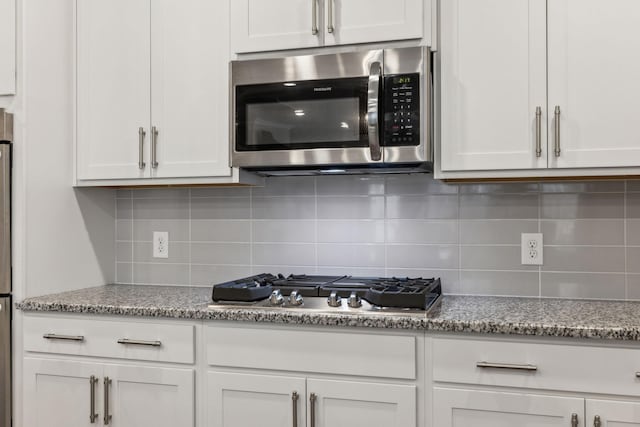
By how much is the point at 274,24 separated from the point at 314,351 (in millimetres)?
1206

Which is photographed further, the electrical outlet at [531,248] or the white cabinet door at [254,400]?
the electrical outlet at [531,248]

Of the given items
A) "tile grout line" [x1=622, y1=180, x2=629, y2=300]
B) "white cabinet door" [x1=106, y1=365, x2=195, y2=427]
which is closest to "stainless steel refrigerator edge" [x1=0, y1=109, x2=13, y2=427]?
"white cabinet door" [x1=106, y1=365, x2=195, y2=427]

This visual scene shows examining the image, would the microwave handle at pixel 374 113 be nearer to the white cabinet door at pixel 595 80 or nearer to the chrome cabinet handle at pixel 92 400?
the white cabinet door at pixel 595 80

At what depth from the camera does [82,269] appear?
2.56 meters

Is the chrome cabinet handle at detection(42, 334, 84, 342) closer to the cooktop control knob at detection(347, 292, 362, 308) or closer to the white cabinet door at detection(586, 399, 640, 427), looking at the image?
the cooktop control knob at detection(347, 292, 362, 308)

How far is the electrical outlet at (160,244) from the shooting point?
2.72 metres

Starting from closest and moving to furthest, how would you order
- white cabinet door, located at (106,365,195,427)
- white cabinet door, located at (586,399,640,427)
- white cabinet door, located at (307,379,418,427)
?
white cabinet door, located at (586,399,640,427) < white cabinet door, located at (307,379,418,427) < white cabinet door, located at (106,365,195,427)

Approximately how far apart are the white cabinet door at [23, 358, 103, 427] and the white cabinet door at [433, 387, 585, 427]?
1221 mm

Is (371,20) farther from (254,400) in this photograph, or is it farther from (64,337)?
(64,337)

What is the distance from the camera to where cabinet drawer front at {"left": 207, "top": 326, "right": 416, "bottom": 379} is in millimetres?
1828

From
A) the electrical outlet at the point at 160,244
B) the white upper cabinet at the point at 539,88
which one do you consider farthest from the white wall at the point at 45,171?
the white upper cabinet at the point at 539,88

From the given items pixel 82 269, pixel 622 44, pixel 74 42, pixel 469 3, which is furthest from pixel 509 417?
pixel 74 42

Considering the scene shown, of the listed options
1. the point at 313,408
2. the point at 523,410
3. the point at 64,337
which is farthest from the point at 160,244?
the point at 523,410

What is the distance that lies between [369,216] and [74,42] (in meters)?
1.42
